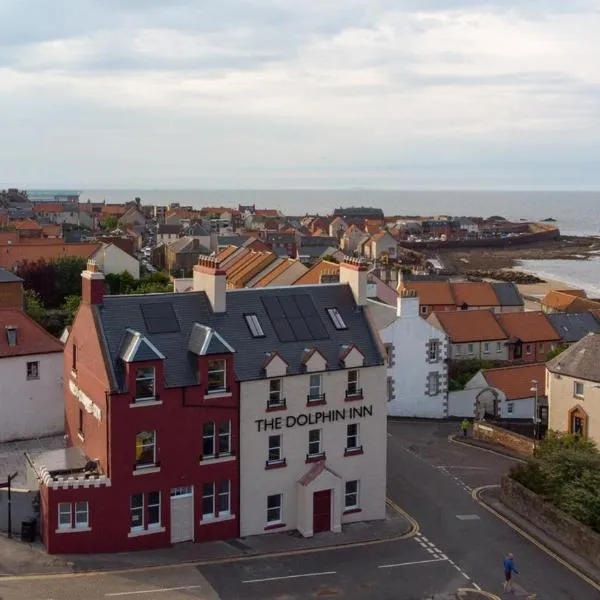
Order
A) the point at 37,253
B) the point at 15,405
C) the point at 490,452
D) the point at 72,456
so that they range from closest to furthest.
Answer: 1. the point at 72,456
2. the point at 15,405
3. the point at 490,452
4. the point at 37,253

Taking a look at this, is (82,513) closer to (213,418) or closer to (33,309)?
(213,418)

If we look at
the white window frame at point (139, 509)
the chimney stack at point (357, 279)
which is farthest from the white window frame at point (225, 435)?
the chimney stack at point (357, 279)

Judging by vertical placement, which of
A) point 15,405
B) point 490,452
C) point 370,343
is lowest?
point 490,452

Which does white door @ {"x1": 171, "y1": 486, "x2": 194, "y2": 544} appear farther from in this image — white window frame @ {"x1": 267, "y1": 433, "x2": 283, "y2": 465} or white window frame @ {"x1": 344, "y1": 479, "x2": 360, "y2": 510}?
white window frame @ {"x1": 344, "y1": 479, "x2": 360, "y2": 510}

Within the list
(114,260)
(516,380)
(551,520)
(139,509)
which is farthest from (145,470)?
(114,260)

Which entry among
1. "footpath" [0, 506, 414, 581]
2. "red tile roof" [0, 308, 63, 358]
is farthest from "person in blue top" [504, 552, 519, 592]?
"red tile roof" [0, 308, 63, 358]

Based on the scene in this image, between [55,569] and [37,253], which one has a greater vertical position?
[37,253]

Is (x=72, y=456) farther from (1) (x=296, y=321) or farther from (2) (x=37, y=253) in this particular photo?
(2) (x=37, y=253)

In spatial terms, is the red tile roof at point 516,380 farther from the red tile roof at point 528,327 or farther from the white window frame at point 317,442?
the white window frame at point 317,442

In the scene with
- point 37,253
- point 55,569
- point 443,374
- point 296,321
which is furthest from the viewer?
point 37,253

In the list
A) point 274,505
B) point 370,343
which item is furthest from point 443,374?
point 274,505
